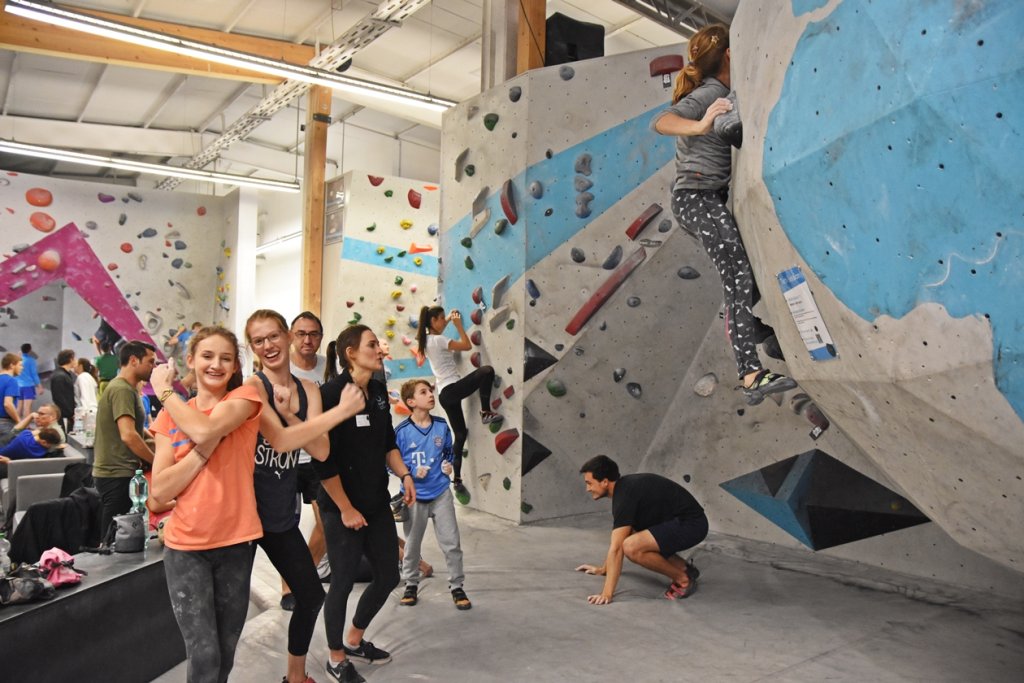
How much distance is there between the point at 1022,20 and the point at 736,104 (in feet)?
4.29

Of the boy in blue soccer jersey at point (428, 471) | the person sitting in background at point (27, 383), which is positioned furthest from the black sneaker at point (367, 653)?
the person sitting in background at point (27, 383)

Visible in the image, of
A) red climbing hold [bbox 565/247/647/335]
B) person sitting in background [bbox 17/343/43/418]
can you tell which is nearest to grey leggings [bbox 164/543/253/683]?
red climbing hold [bbox 565/247/647/335]

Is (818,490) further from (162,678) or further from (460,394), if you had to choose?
(162,678)

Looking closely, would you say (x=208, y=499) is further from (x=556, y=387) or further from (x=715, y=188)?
(x=556, y=387)

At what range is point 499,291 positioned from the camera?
6324 millimetres

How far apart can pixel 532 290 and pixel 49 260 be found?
8773mm

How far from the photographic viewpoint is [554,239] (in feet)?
20.1

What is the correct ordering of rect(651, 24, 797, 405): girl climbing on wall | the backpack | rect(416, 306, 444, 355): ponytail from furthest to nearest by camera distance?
1. rect(416, 306, 444, 355): ponytail
2. rect(651, 24, 797, 405): girl climbing on wall
3. the backpack

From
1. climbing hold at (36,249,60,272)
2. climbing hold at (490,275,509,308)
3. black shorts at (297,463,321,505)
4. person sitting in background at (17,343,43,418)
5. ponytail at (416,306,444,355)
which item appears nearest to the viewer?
black shorts at (297,463,321,505)

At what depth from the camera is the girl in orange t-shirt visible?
2.43 m

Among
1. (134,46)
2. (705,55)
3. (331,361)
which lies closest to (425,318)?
(331,361)

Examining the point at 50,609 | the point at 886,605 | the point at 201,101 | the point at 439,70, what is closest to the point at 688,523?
the point at 886,605

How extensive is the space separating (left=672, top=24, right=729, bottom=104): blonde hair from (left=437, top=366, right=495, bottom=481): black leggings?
3.27 m

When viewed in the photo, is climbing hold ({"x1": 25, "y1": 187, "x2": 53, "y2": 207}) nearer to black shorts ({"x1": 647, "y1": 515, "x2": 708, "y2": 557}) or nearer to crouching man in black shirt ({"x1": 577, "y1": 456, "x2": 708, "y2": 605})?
crouching man in black shirt ({"x1": 577, "y1": 456, "x2": 708, "y2": 605})
